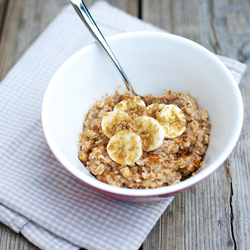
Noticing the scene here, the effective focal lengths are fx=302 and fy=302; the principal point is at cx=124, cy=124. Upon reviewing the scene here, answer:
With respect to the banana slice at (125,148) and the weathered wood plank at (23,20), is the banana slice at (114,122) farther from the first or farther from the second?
the weathered wood plank at (23,20)

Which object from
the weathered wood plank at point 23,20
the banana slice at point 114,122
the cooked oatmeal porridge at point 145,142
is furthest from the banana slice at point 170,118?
the weathered wood plank at point 23,20

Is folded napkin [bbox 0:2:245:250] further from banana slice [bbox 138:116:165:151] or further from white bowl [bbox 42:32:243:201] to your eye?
banana slice [bbox 138:116:165:151]

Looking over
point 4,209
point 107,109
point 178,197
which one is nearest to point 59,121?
point 107,109

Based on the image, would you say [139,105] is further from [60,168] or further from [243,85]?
[243,85]

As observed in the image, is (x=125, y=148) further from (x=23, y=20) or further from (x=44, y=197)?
(x=23, y=20)

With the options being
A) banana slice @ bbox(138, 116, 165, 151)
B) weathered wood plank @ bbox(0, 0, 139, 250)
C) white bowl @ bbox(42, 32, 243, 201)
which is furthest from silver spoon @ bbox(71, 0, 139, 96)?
weathered wood plank @ bbox(0, 0, 139, 250)

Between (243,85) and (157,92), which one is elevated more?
(157,92)
